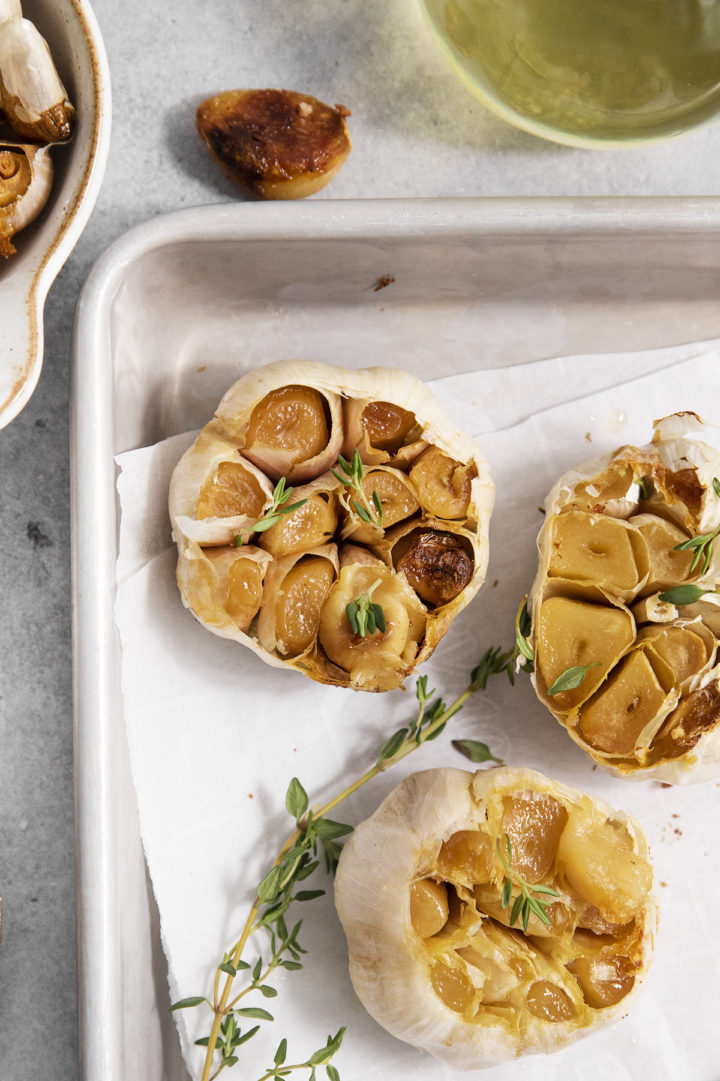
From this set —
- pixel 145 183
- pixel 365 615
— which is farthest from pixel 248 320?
pixel 365 615

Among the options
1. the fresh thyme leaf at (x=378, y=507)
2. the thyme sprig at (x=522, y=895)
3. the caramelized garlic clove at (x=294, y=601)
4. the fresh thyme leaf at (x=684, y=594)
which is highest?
the fresh thyme leaf at (x=378, y=507)

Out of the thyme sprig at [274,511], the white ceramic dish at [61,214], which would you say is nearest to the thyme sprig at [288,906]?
the thyme sprig at [274,511]

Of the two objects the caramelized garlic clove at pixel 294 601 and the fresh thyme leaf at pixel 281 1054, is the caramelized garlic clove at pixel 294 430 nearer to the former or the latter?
the caramelized garlic clove at pixel 294 601

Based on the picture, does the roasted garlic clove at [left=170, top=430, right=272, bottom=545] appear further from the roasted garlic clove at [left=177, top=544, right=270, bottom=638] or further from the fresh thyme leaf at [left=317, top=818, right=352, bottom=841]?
the fresh thyme leaf at [left=317, top=818, right=352, bottom=841]

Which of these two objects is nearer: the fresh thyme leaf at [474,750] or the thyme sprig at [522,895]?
the thyme sprig at [522,895]

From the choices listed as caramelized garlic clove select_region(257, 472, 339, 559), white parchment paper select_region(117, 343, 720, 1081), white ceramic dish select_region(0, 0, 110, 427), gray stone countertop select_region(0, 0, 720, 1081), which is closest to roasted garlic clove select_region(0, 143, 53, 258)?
white ceramic dish select_region(0, 0, 110, 427)

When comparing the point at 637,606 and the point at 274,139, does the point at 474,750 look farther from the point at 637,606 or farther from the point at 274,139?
the point at 274,139

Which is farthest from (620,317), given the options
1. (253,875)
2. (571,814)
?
(253,875)
